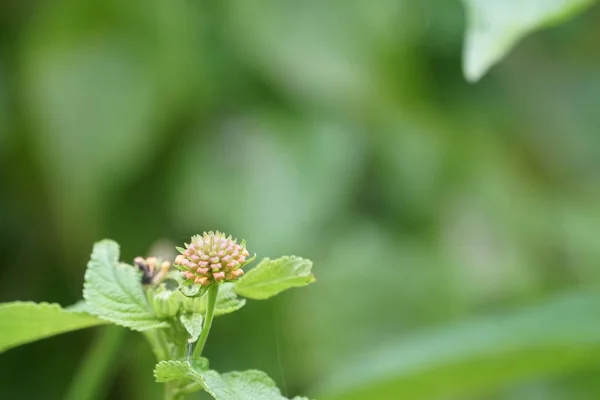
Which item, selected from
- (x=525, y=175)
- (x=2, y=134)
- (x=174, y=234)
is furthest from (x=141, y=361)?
(x=525, y=175)

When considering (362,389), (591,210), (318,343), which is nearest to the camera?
(362,389)

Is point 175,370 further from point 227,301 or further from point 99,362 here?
point 99,362

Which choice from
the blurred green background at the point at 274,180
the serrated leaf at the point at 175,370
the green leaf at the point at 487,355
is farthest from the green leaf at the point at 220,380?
the blurred green background at the point at 274,180

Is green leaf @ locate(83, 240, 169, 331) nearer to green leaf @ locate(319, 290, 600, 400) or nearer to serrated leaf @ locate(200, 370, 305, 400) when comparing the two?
serrated leaf @ locate(200, 370, 305, 400)

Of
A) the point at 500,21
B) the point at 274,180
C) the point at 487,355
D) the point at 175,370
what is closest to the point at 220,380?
the point at 175,370

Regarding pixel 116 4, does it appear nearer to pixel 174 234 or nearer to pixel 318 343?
pixel 174 234
